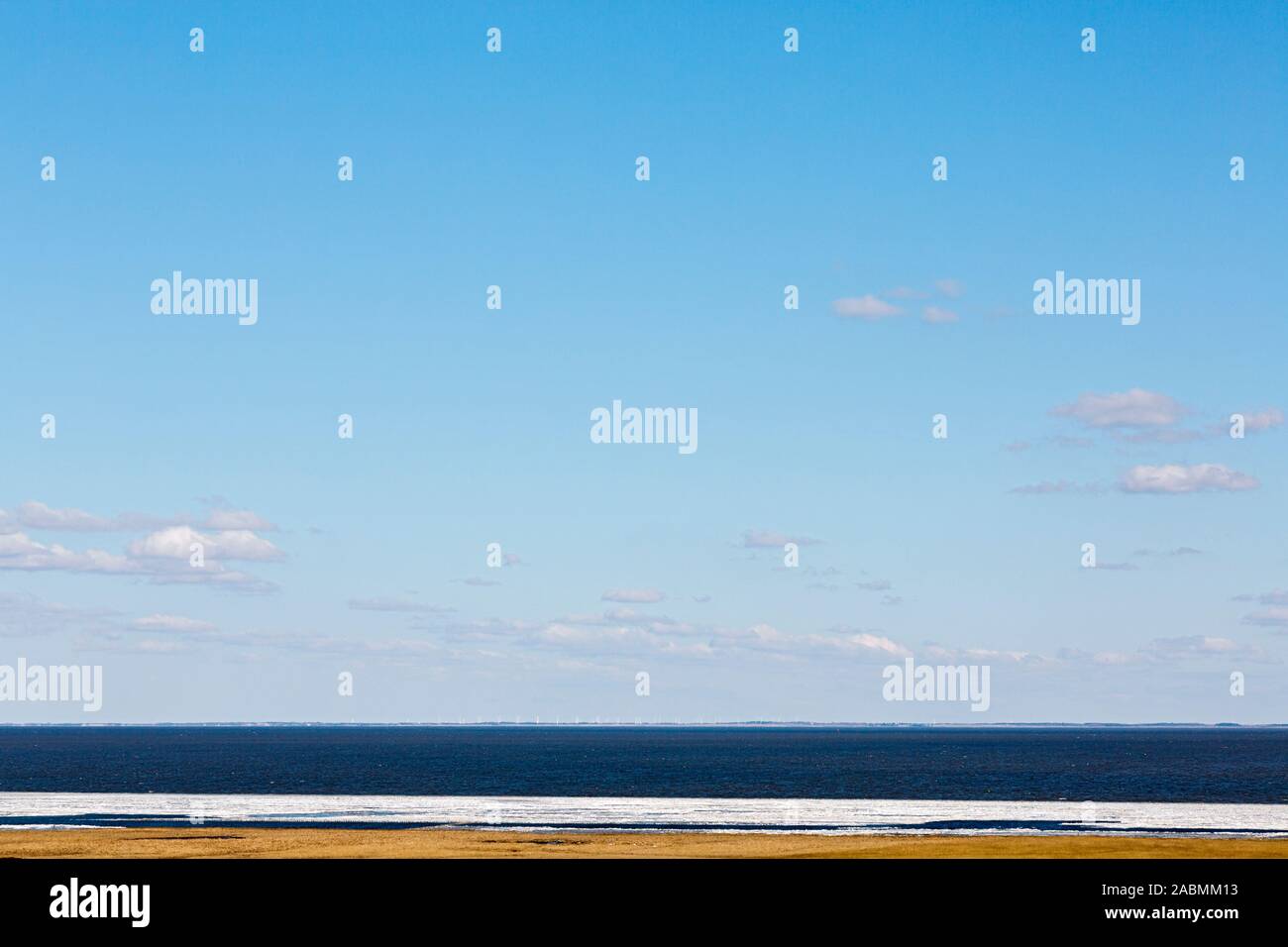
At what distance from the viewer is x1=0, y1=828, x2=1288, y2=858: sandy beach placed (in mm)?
54875

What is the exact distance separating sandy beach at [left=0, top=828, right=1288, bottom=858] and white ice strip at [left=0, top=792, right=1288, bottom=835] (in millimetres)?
11452

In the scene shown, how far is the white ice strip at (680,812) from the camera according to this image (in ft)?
255

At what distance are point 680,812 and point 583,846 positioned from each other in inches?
1111

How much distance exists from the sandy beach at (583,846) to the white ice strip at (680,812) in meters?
11.5

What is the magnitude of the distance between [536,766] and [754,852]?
142 metres

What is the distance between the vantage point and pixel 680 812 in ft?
284

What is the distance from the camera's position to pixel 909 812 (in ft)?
289
